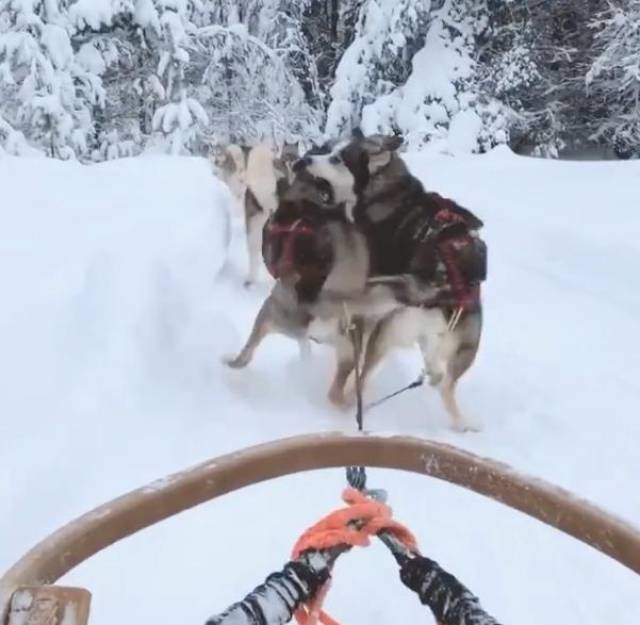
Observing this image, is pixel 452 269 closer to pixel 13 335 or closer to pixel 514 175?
pixel 13 335

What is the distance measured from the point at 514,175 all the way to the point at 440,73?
14.2ft

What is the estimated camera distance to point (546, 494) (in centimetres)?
136

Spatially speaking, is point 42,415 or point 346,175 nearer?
point 42,415

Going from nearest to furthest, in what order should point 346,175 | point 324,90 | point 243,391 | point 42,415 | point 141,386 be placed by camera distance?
point 42,415
point 346,175
point 141,386
point 243,391
point 324,90

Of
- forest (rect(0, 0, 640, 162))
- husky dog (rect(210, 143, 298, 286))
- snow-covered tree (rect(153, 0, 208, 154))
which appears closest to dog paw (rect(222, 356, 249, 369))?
husky dog (rect(210, 143, 298, 286))

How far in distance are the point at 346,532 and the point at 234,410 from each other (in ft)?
5.45

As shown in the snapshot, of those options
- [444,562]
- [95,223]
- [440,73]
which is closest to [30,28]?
[440,73]

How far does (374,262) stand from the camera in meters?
2.85

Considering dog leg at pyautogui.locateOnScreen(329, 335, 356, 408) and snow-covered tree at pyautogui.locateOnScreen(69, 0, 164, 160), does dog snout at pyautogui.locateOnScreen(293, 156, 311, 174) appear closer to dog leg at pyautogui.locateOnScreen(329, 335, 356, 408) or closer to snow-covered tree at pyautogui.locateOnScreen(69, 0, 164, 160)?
dog leg at pyautogui.locateOnScreen(329, 335, 356, 408)

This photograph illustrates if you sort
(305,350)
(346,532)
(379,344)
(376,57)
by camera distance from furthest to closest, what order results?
1. (376,57)
2. (305,350)
3. (379,344)
4. (346,532)

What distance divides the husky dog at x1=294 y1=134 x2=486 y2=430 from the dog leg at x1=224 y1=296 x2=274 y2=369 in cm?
42

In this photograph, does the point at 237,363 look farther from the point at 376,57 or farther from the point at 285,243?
the point at 376,57

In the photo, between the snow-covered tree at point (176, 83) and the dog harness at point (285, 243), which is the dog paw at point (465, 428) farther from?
the snow-covered tree at point (176, 83)

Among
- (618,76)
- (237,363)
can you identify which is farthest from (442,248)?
(618,76)
